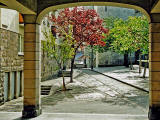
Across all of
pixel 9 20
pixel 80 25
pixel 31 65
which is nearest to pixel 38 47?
pixel 31 65

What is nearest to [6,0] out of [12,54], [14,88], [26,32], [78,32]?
[26,32]

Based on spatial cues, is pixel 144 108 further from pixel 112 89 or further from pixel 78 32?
pixel 78 32

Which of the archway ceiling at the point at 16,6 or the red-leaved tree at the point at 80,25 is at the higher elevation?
the red-leaved tree at the point at 80,25

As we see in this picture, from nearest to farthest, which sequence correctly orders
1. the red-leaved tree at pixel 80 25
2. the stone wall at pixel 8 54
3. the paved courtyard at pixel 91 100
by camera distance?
the paved courtyard at pixel 91 100
the stone wall at pixel 8 54
the red-leaved tree at pixel 80 25

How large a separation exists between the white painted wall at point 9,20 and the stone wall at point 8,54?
297 millimetres

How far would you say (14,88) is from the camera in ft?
46.3

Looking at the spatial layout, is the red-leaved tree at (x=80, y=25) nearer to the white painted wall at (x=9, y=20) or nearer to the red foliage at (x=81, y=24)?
the red foliage at (x=81, y=24)

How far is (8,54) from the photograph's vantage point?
509 inches

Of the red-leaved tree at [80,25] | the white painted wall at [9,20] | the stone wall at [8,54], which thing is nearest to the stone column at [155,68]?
the stone wall at [8,54]

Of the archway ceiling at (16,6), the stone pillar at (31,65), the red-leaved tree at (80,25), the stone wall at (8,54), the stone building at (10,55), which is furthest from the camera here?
the red-leaved tree at (80,25)

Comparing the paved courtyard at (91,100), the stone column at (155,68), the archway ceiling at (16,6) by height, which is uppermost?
the archway ceiling at (16,6)

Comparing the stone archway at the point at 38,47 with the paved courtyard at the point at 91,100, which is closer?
the stone archway at the point at 38,47

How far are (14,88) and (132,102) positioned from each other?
7.84 m

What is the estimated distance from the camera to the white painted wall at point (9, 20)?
1211 centimetres
